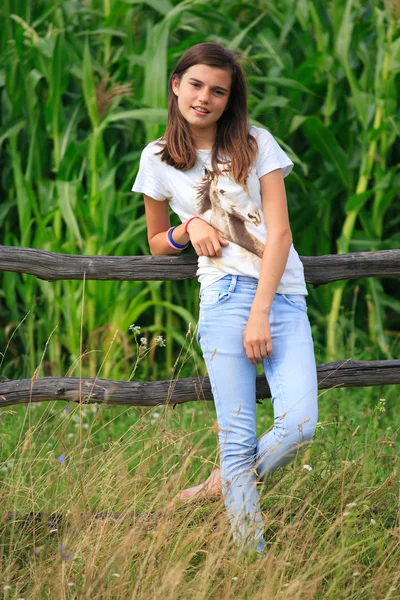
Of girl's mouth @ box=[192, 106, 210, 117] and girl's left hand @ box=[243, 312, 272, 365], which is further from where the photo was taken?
girl's mouth @ box=[192, 106, 210, 117]

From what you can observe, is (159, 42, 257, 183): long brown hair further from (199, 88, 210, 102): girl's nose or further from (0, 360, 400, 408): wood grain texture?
(0, 360, 400, 408): wood grain texture

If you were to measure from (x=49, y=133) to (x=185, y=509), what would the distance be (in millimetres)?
2901

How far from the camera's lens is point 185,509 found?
2.71 m

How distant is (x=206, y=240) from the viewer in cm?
260

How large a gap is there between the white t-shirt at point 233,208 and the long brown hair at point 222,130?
3 centimetres

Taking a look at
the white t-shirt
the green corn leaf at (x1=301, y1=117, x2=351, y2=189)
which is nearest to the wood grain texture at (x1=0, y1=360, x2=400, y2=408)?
the white t-shirt

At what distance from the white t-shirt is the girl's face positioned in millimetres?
116

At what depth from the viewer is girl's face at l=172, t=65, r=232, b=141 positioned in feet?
8.82

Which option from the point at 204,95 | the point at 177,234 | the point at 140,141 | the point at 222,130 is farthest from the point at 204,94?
the point at 140,141

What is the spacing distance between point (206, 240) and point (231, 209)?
154 millimetres

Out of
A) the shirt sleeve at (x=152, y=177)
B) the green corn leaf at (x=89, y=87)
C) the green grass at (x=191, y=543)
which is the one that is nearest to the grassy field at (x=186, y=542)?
the green grass at (x=191, y=543)

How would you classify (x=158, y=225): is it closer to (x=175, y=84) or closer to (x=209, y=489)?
(x=175, y=84)

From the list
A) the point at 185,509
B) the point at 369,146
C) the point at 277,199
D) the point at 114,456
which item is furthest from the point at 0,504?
the point at 369,146

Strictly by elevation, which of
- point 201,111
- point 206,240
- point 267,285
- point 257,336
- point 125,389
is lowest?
point 125,389
